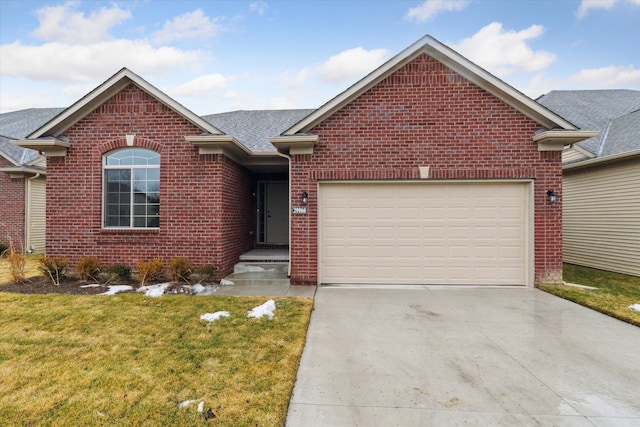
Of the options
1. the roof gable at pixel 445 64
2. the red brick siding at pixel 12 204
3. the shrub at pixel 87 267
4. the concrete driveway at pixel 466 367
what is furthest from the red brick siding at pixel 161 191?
the red brick siding at pixel 12 204

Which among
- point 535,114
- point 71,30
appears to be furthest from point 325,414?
point 71,30

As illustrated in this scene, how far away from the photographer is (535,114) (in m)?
7.38

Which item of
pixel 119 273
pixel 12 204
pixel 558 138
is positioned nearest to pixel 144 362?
pixel 119 273

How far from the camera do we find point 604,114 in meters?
12.5

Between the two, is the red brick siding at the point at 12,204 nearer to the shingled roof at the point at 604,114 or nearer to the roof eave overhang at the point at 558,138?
the roof eave overhang at the point at 558,138

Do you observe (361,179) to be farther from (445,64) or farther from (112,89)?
(112,89)

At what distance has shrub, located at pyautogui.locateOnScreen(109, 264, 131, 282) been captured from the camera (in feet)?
25.1

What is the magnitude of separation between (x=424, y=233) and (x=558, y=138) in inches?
141

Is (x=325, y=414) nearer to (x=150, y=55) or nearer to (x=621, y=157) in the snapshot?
(x=621, y=157)

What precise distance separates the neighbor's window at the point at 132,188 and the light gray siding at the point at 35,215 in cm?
809

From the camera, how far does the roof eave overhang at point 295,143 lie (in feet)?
24.1

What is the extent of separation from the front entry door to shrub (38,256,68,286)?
546 cm

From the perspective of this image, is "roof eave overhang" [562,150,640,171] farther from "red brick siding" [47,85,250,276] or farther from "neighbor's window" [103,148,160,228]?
"neighbor's window" [103,148,160,228]

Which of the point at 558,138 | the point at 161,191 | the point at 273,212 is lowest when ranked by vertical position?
the point at 273,212
